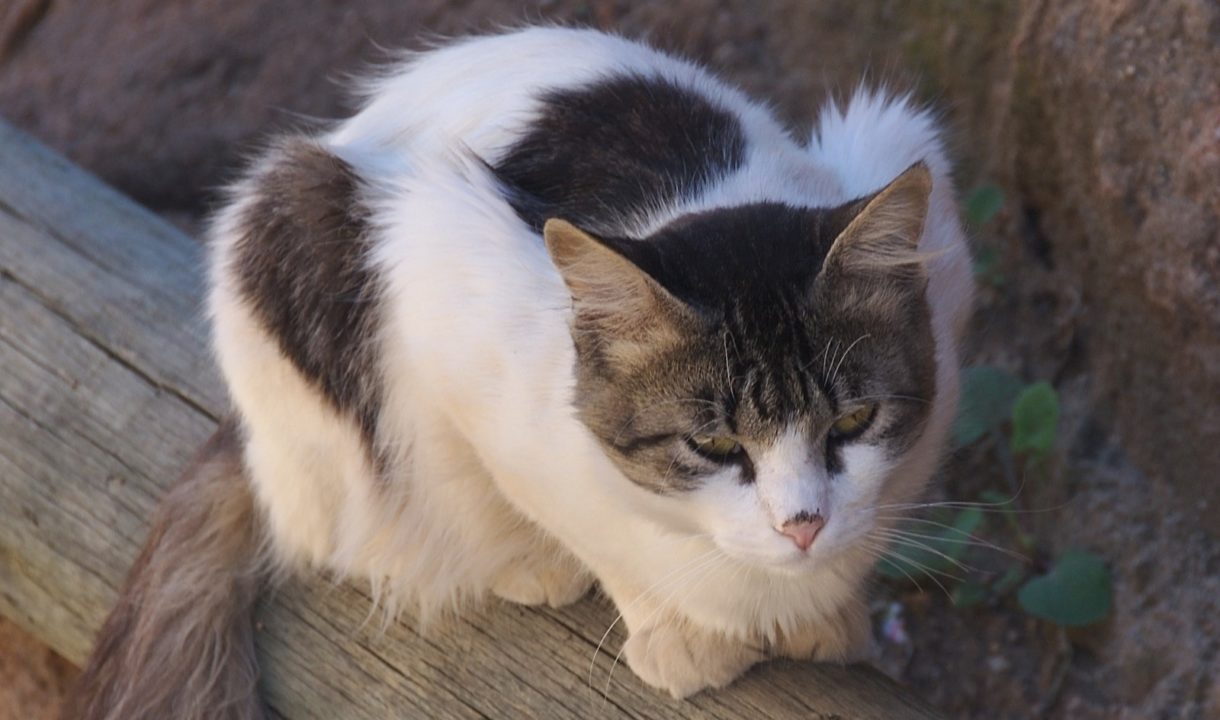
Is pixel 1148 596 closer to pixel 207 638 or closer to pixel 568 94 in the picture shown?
pixel 568 94

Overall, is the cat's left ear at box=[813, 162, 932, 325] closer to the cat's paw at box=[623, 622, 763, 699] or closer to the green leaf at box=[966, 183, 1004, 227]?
the cat's paw at box=[623, 622, 763, 699]

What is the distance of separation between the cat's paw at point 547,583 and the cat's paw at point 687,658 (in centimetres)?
20

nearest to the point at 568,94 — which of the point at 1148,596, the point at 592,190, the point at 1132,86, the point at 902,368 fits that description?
the point at 592,190

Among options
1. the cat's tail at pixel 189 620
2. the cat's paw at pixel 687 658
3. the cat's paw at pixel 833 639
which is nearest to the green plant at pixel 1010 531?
the cat's paw at pixel 833 639

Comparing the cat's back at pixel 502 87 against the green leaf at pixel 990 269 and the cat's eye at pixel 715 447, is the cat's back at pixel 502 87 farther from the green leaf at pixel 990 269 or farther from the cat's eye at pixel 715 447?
the green leaf at pixel 990 269

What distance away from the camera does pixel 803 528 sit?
1630 millimetres

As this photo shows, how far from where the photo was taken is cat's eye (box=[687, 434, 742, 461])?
5.60ft


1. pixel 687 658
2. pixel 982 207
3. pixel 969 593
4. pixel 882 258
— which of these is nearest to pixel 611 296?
pixel 882 258

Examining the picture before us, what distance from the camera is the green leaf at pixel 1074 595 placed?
256cm

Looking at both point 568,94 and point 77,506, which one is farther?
point 77,506

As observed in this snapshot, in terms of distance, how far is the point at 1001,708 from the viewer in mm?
2936

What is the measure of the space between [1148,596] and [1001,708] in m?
0.42

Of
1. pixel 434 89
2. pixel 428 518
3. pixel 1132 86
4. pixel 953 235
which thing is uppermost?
pixel 1132 86

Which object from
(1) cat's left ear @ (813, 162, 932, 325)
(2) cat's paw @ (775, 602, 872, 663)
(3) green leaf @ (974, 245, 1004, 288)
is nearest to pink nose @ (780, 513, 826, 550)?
(1) cat's left ear @ (813, 162, 932, 325)
